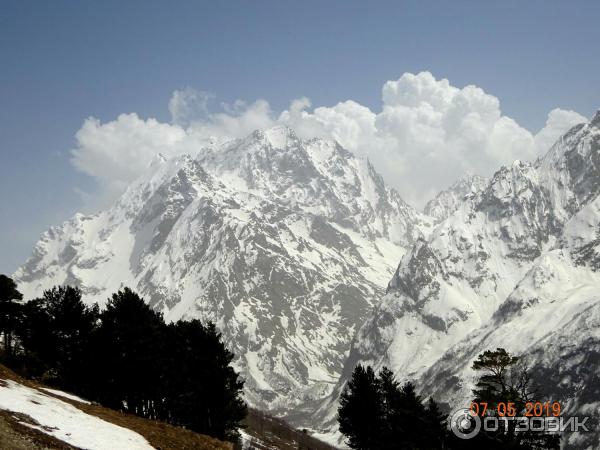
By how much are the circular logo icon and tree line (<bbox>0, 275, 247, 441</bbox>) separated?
73.8 ft

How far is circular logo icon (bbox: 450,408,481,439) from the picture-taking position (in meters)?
58.4

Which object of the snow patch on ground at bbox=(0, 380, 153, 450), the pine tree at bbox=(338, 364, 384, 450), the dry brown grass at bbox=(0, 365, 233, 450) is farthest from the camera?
the pine tree at bbox=(338, 364, 384, 450)

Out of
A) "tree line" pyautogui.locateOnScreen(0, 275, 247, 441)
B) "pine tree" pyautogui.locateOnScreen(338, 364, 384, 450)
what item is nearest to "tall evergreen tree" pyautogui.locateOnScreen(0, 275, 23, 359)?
"tree line" pyautogui.locateOnScreen(0, 275, 247, 441)

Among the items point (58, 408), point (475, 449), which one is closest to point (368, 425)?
point (475, 449)

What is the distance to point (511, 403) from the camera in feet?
158

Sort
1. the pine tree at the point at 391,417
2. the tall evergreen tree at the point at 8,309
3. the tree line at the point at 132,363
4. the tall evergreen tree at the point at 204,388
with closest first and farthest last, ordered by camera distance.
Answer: the tree line at the point at 132,363 < the tall evergreen tree at the point at 204,388 < the pine tree at the point at 391,417 < the tall evergreen tree at the point at 8,309

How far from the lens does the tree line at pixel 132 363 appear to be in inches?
2638

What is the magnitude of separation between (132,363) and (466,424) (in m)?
34.0

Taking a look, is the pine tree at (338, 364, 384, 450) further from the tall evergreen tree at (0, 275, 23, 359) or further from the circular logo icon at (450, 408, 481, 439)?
the tall evergreen tree at (0, 275, 23, 359)

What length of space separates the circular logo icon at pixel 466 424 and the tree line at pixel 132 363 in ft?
73.8

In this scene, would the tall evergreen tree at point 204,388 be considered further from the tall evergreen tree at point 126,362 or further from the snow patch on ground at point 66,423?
the snow patch on ground at point 66,423

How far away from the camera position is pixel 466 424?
6178 centimetres

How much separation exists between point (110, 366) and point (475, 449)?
3689 cm

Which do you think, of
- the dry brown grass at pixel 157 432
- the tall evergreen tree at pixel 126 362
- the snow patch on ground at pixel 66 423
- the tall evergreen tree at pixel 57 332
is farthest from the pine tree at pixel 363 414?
the snow patch on ground at pixel 66 423
